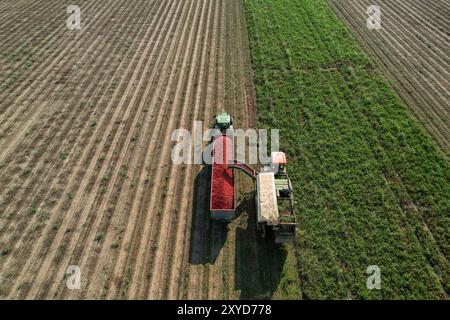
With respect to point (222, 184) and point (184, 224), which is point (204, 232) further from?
point (222, 184)

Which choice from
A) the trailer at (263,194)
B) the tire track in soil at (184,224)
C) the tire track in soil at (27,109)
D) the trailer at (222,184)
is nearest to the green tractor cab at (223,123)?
the trailer at (263,194)

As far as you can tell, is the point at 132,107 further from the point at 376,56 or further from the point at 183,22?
the point at 376,56

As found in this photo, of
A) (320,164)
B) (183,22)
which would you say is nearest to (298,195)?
(320,164)

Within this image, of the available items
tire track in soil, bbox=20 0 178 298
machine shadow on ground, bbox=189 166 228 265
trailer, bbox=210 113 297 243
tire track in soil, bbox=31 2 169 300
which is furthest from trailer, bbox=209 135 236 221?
tire track in soil, bbox=20 0 178 298

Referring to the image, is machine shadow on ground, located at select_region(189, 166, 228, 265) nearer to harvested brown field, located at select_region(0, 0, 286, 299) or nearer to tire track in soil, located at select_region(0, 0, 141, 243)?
harvested brown field, located at select_region(0, 0, 286, 299)

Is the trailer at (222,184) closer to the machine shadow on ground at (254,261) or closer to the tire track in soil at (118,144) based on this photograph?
the machine shadow on ground at (254,261)

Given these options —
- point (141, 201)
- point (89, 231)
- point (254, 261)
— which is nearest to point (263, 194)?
point (254, 261)
